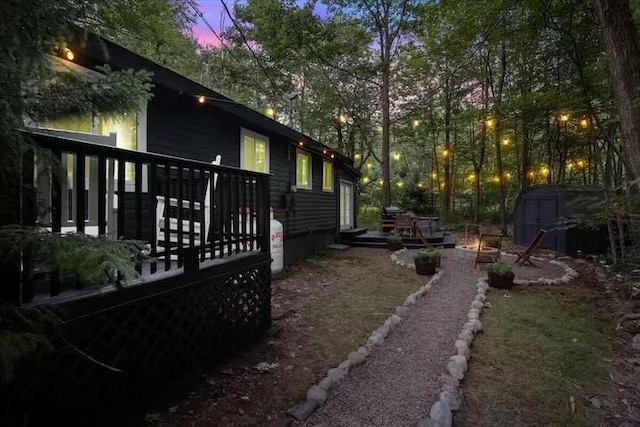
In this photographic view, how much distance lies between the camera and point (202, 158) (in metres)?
6.11

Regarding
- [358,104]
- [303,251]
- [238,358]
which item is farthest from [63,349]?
[358,104]

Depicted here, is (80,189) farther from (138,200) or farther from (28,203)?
(138,200)

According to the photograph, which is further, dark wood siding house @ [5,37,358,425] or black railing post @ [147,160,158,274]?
black railing post @ [147,160,158,274]

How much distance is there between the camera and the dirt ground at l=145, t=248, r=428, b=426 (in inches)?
97.0

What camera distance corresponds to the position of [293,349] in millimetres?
3570

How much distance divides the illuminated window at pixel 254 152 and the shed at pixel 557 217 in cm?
743

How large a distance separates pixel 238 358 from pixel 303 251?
6.54m

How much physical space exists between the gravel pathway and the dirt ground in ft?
0.95

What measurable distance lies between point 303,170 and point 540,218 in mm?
7436

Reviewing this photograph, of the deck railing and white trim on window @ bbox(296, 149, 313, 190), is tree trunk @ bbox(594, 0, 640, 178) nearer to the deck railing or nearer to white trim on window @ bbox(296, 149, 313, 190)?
the deck railing

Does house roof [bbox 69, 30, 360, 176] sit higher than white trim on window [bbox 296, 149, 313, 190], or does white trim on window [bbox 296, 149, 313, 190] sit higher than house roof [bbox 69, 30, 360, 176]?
house roof [bbox 69, 30, 360, 176]

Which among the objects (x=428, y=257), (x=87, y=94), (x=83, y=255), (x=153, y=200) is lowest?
(x=428, y=257)

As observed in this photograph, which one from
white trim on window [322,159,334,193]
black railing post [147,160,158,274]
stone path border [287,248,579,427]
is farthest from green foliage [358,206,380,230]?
black railing post [147,160,158,274]

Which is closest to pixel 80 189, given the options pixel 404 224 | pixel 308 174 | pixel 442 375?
pixel 442 375
